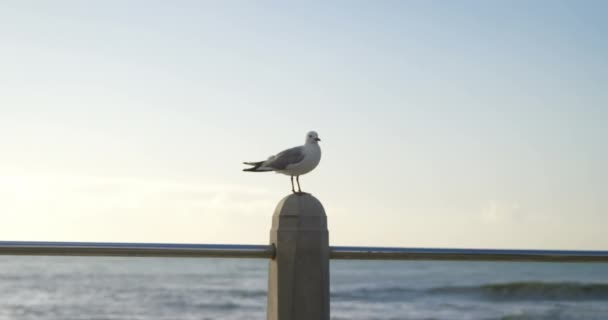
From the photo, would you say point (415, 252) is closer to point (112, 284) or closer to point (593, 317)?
point (593, 317)

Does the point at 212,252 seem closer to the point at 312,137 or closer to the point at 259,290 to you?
the point at 312,137

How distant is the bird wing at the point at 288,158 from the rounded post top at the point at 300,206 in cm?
77

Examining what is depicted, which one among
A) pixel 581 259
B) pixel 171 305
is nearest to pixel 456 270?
pixel 171 305

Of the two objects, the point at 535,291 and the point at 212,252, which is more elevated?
the point at 212,252

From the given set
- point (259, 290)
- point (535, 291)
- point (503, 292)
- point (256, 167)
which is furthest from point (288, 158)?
point (535, 291)

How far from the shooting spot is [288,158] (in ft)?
11.6

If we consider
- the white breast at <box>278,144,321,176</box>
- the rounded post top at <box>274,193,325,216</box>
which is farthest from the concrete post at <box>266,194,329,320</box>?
the white breast at <box>278,144,321,176</box>

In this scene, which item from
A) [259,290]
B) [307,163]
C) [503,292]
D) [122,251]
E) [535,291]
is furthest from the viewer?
[535,291]

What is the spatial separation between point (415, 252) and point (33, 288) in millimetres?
22155

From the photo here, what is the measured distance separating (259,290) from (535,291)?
8258 millimetres

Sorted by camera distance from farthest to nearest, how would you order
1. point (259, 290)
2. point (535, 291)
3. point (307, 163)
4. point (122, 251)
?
1. point (535, 291)
2. point (259, 290)
3. point (307, 163)
4. point (122, 251)

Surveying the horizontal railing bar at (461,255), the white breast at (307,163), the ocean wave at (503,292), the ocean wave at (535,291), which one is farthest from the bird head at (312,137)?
the ocean wave at (535,291)

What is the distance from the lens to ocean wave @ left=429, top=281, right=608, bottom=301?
2259cm

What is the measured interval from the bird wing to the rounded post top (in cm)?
77
